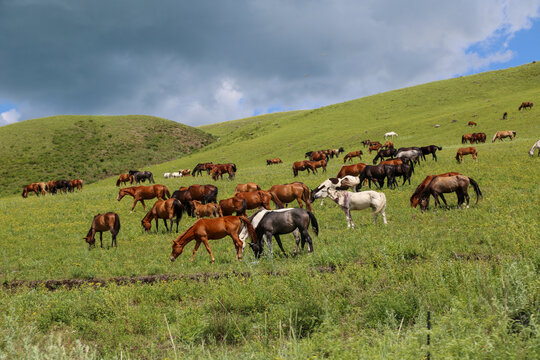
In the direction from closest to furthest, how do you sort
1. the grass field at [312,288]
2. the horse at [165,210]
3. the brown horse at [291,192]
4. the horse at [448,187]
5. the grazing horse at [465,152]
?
the grass field at [312,288] < the horse at [448,187] < the horse at [165,210] < the brown horse at [291,192] < the grazing horse at [465,152]

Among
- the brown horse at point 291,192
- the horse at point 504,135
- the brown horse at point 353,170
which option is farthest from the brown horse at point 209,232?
the horse at point 504,135

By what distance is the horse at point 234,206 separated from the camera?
51.8 feet

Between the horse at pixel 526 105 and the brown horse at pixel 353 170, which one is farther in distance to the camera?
the horse at pixel 526 105

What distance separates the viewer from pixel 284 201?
17516 mm

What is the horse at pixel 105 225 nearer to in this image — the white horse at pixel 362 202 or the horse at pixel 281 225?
the horse at pixel 281 225

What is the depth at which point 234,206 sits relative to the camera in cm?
1600

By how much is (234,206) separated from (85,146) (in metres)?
71.1

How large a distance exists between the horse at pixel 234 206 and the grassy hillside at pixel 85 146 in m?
51.8

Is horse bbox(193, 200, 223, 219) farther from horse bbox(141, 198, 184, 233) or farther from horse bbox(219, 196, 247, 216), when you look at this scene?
horse bbox(141, 198, 184, 233)

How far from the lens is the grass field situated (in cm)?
435

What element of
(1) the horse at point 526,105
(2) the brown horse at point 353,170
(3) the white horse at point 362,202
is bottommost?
(3) the white horse at point 362,202

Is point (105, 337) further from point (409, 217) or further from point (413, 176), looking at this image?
point (413, 176)

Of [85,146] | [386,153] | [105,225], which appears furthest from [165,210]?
[85,146]

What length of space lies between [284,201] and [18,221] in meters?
17.4
